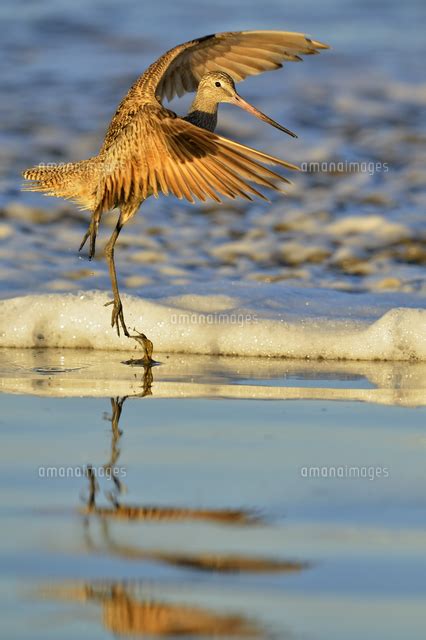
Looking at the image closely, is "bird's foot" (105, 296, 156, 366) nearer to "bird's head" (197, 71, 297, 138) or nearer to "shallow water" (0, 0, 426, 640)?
"shallow water" (0, 0, 426, 640)

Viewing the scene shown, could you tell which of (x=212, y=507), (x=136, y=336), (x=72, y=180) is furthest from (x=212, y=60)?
(x=212, y=507)

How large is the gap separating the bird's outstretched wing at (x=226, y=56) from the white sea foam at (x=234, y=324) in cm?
116

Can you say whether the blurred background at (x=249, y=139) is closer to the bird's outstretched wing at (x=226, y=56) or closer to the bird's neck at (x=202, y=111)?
the bird's neck at (x=202, y=111)

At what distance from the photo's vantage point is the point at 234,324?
6.62 metres

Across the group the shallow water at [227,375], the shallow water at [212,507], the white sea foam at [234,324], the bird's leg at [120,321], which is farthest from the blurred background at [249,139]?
the shallow water at [212,507]

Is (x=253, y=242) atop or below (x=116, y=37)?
below

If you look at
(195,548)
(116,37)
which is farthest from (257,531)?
(116,37)

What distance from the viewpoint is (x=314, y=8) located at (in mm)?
14484

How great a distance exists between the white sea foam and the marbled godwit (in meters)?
0.32

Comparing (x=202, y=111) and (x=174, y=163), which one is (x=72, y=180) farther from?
(x=202, y=111)

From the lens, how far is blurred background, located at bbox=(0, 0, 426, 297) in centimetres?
816

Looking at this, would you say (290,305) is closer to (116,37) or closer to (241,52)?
(241,52)

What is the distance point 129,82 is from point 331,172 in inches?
119

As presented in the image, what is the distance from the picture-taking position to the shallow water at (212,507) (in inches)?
118
